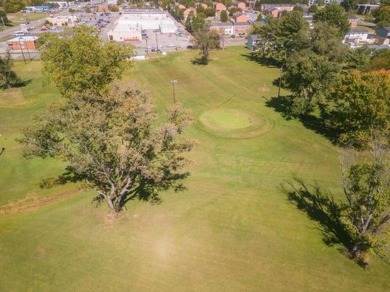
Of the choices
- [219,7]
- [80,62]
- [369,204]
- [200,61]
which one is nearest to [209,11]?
[219,7]

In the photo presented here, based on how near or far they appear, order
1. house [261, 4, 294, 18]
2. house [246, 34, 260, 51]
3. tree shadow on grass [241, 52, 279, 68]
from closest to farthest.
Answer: tree shadow on grass [241, 52, 279, 68] < house [246, 34, 260, 51] < house [261, 4, 294, 18]

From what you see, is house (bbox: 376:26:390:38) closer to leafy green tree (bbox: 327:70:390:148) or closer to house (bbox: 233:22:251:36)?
house (bbox: 233:22:251:36)

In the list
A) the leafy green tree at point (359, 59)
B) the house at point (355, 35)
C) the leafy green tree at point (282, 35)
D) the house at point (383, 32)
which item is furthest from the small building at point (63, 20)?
the house at point (383, 32)

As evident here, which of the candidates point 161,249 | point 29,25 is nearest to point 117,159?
point 161,249

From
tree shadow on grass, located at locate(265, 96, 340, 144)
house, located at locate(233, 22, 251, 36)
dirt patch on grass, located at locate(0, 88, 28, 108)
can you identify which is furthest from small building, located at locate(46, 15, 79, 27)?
tree shadow on grass, located at locate(265, 96, 340, 144)

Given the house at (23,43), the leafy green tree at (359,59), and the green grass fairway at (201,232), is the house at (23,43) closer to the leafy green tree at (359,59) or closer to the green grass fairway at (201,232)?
the green grass fairway at (201,232)

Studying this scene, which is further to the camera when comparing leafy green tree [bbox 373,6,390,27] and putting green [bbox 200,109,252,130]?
leafy green tree [bbox 373,6,390,27]

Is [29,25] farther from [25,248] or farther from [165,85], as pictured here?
[25,248]
